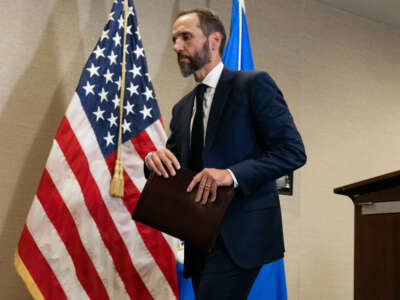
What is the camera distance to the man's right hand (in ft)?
5.03

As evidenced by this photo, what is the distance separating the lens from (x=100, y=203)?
8.96ft

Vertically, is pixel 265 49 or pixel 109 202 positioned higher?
pixel 265 49

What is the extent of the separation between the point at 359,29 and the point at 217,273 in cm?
389

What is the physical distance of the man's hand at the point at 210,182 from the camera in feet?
4.79

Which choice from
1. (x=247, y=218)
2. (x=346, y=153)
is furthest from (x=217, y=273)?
(x=346, y=153)

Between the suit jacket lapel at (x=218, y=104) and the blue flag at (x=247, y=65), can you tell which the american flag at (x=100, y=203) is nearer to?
the blue flag at (x=247, y=65)

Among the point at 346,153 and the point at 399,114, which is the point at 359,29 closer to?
the point at 399,114

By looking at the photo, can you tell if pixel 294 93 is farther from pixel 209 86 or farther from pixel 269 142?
pixel 269 142

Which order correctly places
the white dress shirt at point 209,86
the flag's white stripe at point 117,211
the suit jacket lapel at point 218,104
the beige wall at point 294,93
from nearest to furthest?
1. the suit jacket lapel at point 218,104
2. the white dress shirt at point 209,86
3. the flag's white stripe at point 117,211
4. the beige wall at point 294,93

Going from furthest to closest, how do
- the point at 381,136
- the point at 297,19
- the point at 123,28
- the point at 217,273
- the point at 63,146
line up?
the point at 381,136 → the point at 297,19 → the point at 123,28 → the point at 63,146 → the point at 217,273

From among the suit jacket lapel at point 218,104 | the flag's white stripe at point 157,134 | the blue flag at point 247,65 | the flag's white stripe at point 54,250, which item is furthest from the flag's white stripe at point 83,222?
the suit jacket lapel at point 218,104

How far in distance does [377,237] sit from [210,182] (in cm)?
91

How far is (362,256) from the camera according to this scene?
2.07 meters

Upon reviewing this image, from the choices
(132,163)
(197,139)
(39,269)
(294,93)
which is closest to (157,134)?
(132,163)
